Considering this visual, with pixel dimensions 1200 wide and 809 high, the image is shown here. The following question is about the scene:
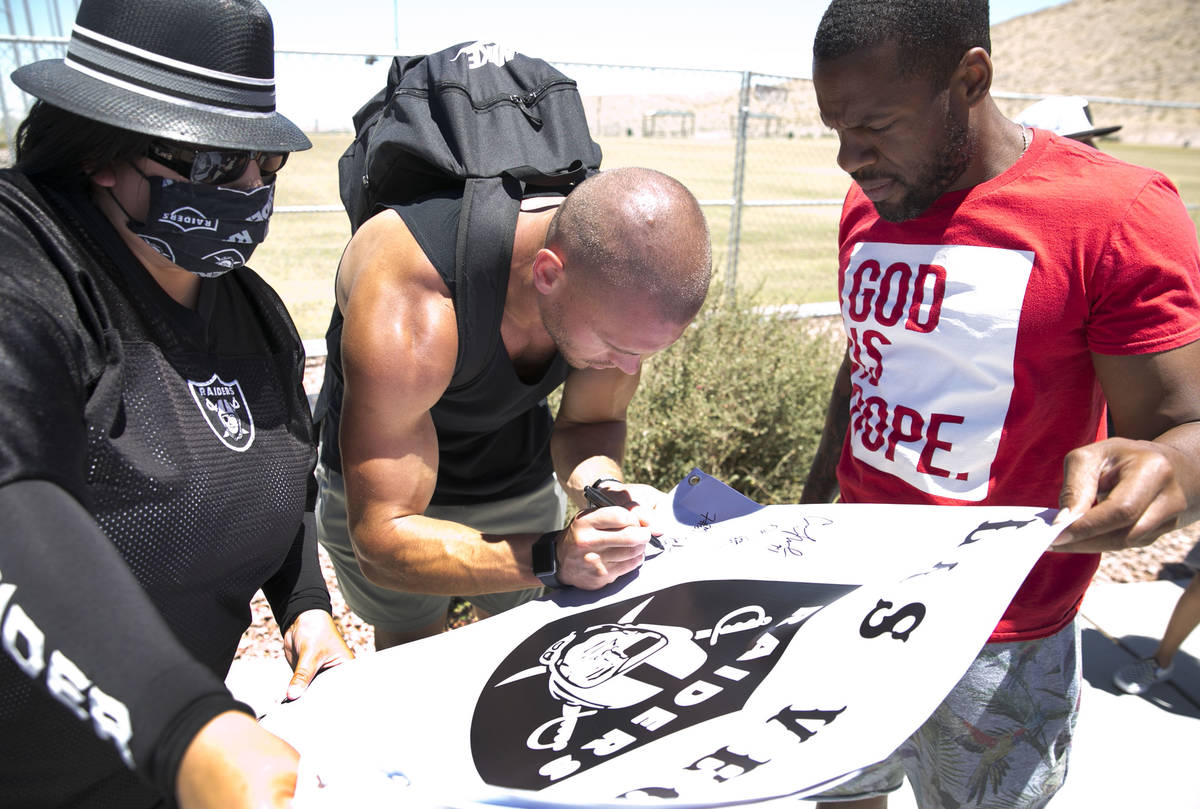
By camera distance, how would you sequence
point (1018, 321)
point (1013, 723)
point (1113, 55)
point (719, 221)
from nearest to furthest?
1. point (1018, 321)
2. point (1013, 723)
3. point (719, 221)
4. point (1113, 55)

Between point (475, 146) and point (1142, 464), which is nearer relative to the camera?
point (1142, 464)

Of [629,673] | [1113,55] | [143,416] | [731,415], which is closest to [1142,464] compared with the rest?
[629,673]

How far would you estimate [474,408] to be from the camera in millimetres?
2180

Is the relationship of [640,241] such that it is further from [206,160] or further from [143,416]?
[143,416]

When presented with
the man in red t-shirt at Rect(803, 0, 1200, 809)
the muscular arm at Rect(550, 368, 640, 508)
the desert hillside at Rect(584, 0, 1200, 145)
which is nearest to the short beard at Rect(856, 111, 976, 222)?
the man in red t-shirt at Rect(803, 0, 1200, 809)

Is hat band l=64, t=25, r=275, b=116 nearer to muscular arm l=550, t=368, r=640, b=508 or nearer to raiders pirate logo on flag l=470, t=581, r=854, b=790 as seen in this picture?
raiders pirate logo on flag l=470, t=581, r=854, b=790

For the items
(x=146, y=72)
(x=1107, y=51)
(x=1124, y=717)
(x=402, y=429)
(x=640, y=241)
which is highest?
(x=146, y=72)

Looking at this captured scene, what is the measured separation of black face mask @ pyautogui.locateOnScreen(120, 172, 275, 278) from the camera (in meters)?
1.34

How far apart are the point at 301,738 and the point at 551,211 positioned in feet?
4.09

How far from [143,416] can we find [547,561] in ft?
2.60

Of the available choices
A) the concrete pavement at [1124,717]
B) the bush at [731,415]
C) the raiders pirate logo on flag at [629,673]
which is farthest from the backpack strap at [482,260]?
the bush at [731,415]

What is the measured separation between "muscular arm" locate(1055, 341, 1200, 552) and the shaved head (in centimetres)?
81

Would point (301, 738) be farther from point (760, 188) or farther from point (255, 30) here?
point (760, 188)

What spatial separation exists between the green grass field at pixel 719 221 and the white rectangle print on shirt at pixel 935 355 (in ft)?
11.7
